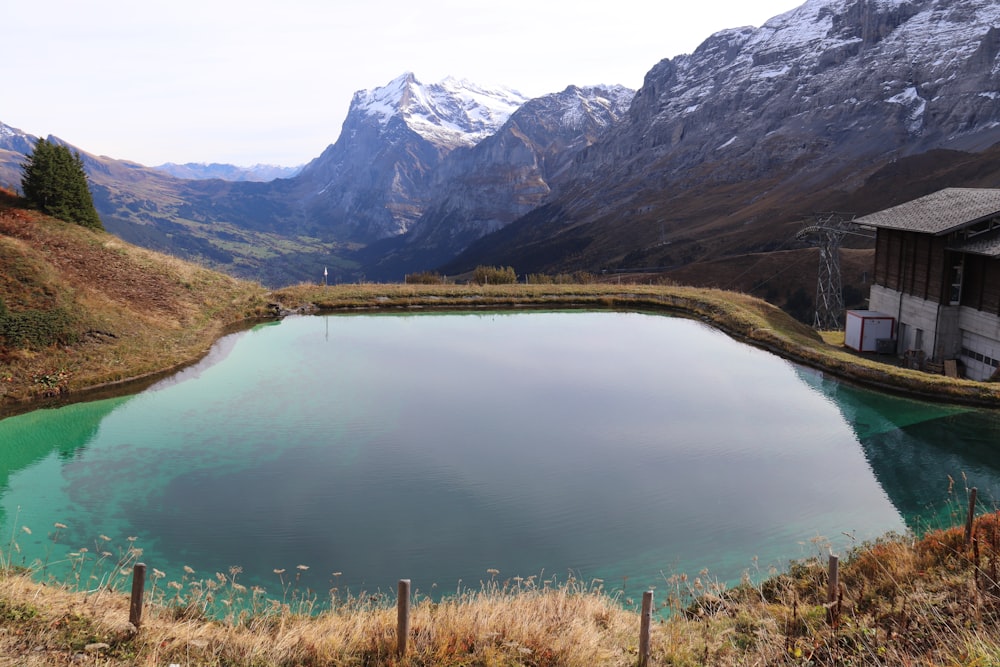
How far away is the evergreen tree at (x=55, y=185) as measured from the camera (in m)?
39.8

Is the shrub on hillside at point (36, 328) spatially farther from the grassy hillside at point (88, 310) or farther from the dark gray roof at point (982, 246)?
the dark gray roof at point (982, 246)

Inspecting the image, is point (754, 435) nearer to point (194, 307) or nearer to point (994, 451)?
point (994, 451)

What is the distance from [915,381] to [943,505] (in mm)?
12447

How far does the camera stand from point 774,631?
32.6ft

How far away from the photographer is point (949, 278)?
106 ft

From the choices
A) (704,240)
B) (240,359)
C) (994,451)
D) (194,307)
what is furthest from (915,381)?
(704,240)

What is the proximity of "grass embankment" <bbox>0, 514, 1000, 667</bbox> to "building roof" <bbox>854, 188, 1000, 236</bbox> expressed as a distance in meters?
24.9

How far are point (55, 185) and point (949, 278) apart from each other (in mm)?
47629

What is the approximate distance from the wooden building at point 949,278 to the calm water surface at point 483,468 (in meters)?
6.93

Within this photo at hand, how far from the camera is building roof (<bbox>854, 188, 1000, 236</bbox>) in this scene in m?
31.0

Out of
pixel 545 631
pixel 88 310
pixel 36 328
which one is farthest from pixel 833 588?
pixel 88 310

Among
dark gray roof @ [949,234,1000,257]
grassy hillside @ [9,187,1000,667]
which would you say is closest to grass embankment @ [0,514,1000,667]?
grassy hillside @ [9,187,1000,667]

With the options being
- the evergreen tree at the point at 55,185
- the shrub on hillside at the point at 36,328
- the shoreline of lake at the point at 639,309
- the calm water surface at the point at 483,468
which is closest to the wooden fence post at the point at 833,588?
the calm water surface at the point at 483,468

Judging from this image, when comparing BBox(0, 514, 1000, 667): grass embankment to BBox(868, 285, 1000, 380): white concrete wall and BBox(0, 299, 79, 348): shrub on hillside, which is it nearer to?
BBox(0, 299, 79, 348): shrub on hillside
